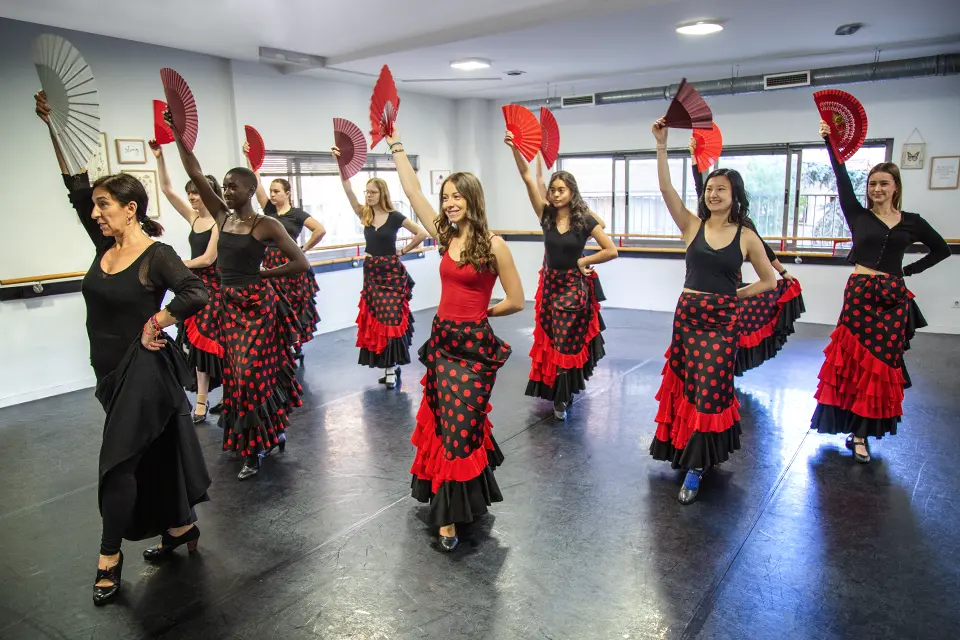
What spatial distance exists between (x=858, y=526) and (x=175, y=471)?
300cm

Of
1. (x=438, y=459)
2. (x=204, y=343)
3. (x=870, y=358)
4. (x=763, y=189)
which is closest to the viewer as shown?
(x=438, y=459)

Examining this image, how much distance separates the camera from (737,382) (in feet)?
17.7

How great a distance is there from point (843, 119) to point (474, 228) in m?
2.35

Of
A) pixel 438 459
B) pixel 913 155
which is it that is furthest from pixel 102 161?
pixel 913 155

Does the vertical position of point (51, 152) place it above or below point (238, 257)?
above

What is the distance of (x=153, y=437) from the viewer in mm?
2469

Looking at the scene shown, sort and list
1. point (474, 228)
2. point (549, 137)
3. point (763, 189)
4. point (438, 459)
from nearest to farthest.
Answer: point (474, 228)
point (438, 459)
point (549, 137)
point (763, 189)

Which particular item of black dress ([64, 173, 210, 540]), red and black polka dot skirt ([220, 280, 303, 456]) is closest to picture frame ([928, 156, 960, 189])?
red and black polka dot skirt ([220, 280, 303, 456])

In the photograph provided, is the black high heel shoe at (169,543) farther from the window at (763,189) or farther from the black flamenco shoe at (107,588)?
the window at (763,189)

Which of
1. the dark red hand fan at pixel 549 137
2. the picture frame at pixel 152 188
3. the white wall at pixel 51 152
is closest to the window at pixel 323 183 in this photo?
the white wall at pixel 51 152

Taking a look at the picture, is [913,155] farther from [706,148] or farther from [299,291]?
[299,291]

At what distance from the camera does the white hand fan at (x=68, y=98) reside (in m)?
2.77

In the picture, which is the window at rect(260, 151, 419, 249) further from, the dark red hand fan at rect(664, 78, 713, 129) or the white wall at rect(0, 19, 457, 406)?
the dark red hand fan at rect(664, 78, 713, 129)

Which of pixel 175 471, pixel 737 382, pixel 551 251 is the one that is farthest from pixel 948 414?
pixel 175 471
